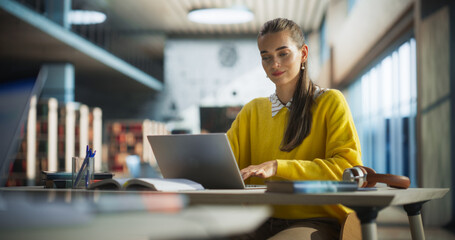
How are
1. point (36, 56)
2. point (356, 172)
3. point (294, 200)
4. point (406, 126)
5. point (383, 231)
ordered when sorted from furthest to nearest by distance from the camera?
1. point (36, 56)
2. point (406, 126)
3. point (383, 231)
4. point (356, 172)
5. point (294, 200)

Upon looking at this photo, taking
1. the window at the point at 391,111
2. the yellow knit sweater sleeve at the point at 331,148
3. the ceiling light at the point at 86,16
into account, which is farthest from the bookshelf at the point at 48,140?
the yellow knit sweater sleeve at the point at 331,148

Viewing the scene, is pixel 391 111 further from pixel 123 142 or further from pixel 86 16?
pixel 86 16

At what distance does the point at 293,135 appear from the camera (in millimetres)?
1485

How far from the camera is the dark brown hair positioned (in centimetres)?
146

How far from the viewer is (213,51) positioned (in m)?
13.5

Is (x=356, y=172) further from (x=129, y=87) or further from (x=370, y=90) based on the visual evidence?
(x=129, y=87)

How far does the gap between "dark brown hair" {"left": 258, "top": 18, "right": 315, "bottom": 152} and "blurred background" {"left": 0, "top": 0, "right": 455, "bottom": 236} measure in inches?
18.4

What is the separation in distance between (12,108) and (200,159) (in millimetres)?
745

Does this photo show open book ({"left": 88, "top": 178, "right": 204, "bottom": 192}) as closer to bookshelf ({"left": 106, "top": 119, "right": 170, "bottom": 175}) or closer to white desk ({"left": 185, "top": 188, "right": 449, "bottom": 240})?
white desk ({"left": 185, "top": 188, "right": 449, "bottom": 240})

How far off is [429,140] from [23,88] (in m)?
4.39

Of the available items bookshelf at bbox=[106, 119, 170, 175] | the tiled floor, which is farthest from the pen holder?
bookshelf at bbox=[106, 119, 170, 175]

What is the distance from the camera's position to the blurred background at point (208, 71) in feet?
14.6

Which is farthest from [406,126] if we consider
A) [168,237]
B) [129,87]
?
[129,87]

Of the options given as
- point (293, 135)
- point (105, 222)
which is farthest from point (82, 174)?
point (105, 222)
